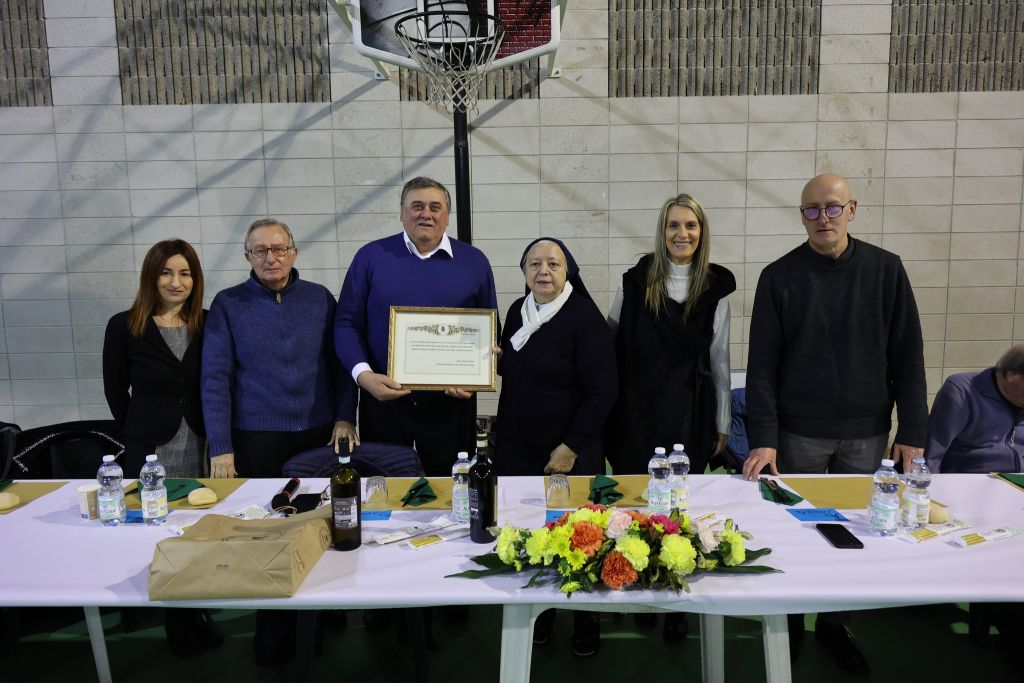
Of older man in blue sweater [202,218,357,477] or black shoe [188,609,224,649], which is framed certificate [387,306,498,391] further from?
black shoe [188,609,224,649]

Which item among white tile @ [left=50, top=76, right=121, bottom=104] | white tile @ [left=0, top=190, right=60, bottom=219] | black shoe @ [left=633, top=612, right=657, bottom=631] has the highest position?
white tile @ [left=50, top=76, right=121, bottom=104]

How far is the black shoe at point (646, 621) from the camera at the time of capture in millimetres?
2852

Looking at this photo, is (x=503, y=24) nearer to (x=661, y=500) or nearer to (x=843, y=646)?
(x=661, y=500)

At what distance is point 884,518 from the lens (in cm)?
195

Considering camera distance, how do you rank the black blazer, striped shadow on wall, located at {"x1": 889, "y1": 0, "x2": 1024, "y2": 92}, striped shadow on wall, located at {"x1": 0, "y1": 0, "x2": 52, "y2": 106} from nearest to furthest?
the black blazer, striped shadow on wall, located at {"x1": 889, "y1": 0, "x2": 1024, "y2": 92}, striped shadow on wall, located at {"x1": 0, "y1": 0, "x2": 52, "y2": 106}

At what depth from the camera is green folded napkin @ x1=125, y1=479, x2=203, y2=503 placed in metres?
2.29

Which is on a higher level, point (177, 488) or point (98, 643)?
point (177, 488)

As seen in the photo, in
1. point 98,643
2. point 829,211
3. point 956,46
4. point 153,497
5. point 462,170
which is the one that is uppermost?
point 956,46

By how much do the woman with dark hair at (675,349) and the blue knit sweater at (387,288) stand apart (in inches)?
32.5

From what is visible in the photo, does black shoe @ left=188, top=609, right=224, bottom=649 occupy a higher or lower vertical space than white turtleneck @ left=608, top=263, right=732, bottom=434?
lower

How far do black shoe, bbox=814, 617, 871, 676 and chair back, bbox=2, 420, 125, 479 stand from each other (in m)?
3.40

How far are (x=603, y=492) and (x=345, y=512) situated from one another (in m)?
0.90

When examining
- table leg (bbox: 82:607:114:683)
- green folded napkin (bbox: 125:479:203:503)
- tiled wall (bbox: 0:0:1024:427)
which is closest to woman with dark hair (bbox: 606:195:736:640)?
green folded napkin (bbox: 125:479:203:503)

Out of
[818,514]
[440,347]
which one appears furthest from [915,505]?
[440,347]
